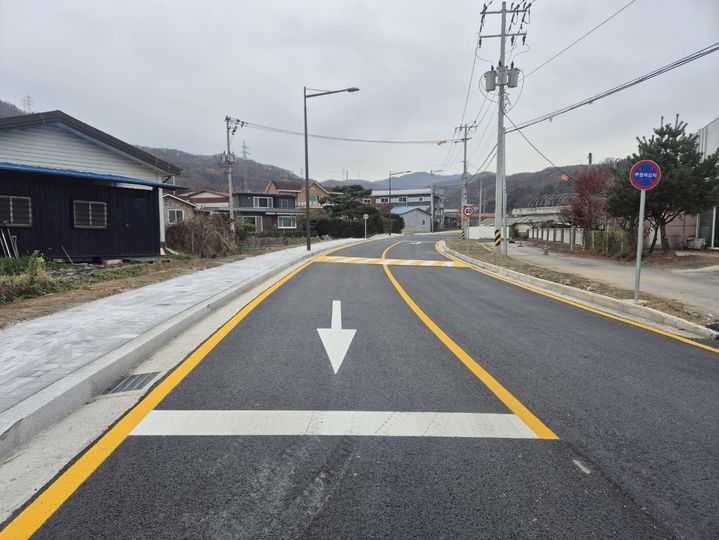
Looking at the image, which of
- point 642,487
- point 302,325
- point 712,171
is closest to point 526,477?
point 642,487

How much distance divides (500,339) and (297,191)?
3164 inches

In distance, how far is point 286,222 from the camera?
62.3m

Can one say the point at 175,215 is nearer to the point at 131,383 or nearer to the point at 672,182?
the point at 672,182

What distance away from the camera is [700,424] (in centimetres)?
373

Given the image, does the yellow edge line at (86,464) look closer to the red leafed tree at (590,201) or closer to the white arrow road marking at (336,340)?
the white arrow road marking at (336,340)

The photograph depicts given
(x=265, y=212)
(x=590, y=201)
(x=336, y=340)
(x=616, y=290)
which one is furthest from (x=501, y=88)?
(x=265, y=212)

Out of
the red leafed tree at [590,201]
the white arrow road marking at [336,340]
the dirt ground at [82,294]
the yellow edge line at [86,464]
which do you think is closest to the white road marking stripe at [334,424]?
the yellow edge line at [86,464]

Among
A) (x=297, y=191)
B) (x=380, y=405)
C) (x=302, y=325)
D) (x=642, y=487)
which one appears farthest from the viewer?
(x=297, y=191)

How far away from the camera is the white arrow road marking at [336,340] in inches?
214

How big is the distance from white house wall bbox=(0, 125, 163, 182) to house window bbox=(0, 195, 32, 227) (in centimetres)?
165

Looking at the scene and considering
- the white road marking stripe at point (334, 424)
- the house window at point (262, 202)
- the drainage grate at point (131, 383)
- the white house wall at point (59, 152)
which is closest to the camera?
the white road marking stripe at point (334, 424)

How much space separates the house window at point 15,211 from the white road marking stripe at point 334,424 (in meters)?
13.5

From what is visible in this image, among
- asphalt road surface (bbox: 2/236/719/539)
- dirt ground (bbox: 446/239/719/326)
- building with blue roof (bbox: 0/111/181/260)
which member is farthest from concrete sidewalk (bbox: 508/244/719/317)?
building with blue roof (bbox: 0/111/181/260)

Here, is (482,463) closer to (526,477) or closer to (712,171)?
(526,477)
